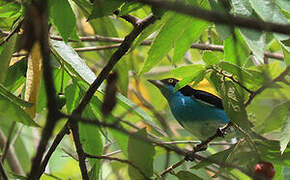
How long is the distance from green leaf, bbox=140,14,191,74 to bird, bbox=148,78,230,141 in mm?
1311

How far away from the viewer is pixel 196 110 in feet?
10.5

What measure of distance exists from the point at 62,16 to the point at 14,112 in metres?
0.35

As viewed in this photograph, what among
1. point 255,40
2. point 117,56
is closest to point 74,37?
point 117,56

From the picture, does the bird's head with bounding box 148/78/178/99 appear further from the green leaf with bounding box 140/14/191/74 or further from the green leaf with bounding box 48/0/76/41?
the green leaf with bounding box 48/0/76/41

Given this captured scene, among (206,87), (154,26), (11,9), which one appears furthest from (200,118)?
(11,9)

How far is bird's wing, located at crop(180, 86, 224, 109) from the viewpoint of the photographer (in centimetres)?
306

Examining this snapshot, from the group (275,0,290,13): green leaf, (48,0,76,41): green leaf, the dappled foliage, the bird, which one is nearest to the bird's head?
the bird

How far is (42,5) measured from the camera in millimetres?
750

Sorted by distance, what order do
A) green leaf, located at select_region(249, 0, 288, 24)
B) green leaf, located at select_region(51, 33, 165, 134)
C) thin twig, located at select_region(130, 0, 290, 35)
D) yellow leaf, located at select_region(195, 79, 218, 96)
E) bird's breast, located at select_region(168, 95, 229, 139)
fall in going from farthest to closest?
yellow leaf, located at select_region(195, 79, 218, 96) < bird's breast, located at select_region(168, 95, 229, 139) < green leaf, located at select_region(51, 33, 165, 134) < green leaf, located at select_region(249, 0, 288, 24) < thin twig, located at select_region(130, 0, 290, 35)

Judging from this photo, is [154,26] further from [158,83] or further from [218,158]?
[158,83]

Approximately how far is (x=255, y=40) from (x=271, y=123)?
0.65 m

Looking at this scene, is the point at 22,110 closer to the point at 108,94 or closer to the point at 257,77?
the point at 108,94

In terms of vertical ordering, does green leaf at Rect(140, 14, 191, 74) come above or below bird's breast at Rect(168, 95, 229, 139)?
above

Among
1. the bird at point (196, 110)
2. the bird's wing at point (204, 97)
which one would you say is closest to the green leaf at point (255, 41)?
the bird at point (196, 110)
